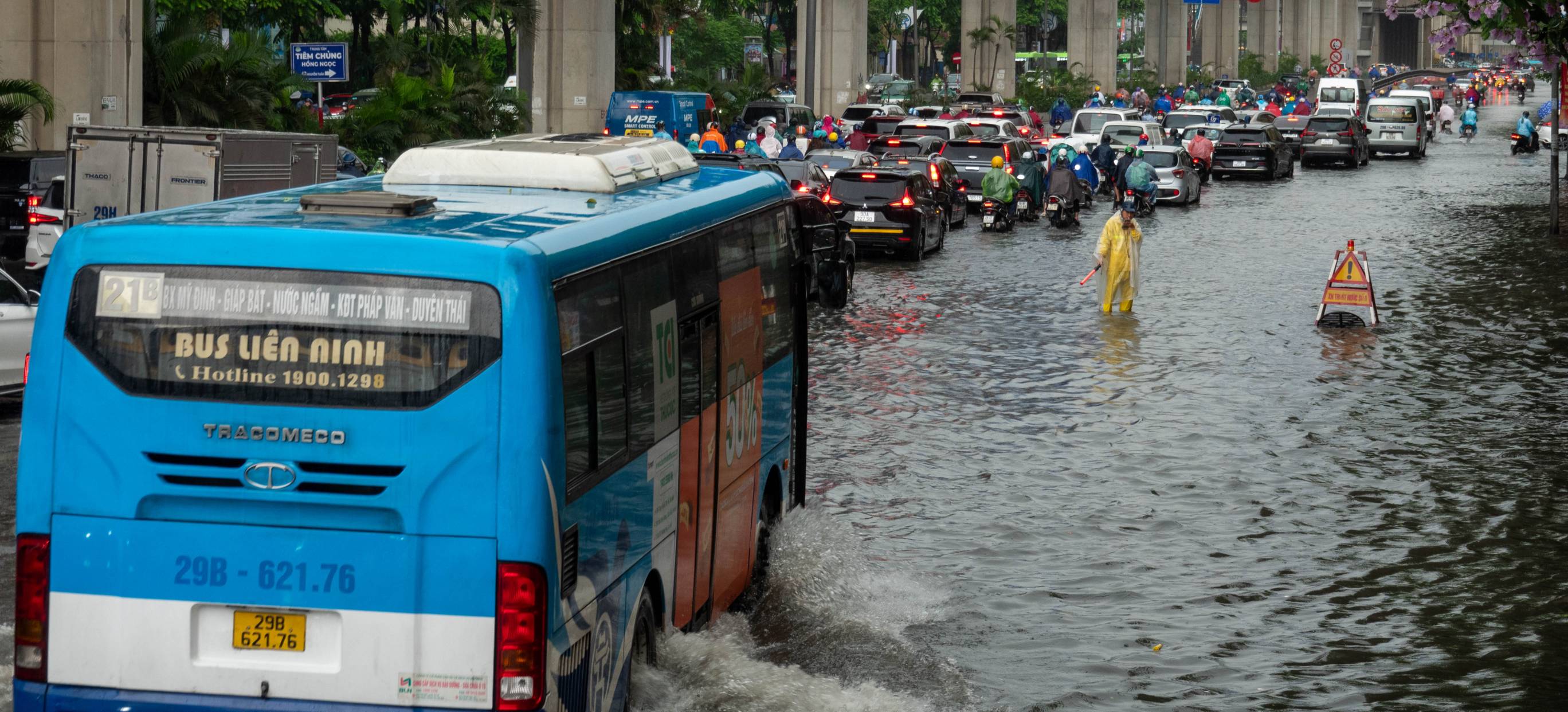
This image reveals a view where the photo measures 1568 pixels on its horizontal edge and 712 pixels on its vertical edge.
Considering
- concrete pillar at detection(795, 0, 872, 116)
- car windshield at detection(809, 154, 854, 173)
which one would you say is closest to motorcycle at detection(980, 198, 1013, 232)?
car windshield at detection(809, 154, 854, 173)

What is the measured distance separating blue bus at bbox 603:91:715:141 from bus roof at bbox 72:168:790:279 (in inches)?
1342

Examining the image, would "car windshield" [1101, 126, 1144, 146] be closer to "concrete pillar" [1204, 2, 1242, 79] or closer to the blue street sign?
the blue street sign

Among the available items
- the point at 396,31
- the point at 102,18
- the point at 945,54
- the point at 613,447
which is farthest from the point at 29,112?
the point at 945,54

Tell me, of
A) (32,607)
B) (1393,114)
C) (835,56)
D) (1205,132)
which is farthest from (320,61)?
(1393,114)

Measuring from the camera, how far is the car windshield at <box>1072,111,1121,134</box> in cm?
5159

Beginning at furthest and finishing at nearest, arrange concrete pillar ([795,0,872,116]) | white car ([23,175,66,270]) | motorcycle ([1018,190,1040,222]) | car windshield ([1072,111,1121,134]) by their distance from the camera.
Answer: concrete pillar ([795,0,872,116]) → car windshield ([1072,111,1121,134]) → motorcycle ([1018,190,1040,222]) → white car ([23,175,66,270])

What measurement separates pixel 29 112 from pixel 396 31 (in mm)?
16203

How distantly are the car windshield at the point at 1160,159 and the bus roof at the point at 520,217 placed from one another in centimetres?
3290

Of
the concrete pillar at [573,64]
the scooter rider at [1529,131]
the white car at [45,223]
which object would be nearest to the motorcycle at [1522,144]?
the scooter rider at [1529,131]

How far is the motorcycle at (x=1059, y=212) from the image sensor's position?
3453 centimetres

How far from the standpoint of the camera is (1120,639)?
9.41 m

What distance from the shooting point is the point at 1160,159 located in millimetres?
40688

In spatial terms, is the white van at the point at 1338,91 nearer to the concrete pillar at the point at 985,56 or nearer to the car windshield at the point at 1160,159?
the concrete pillar at the point at 985,56

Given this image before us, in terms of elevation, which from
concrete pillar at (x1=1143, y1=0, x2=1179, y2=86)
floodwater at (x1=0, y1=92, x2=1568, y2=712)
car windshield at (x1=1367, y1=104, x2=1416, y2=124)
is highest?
concrete pillar at (x1=1143, y1=0, x2=1179, y2=86)
